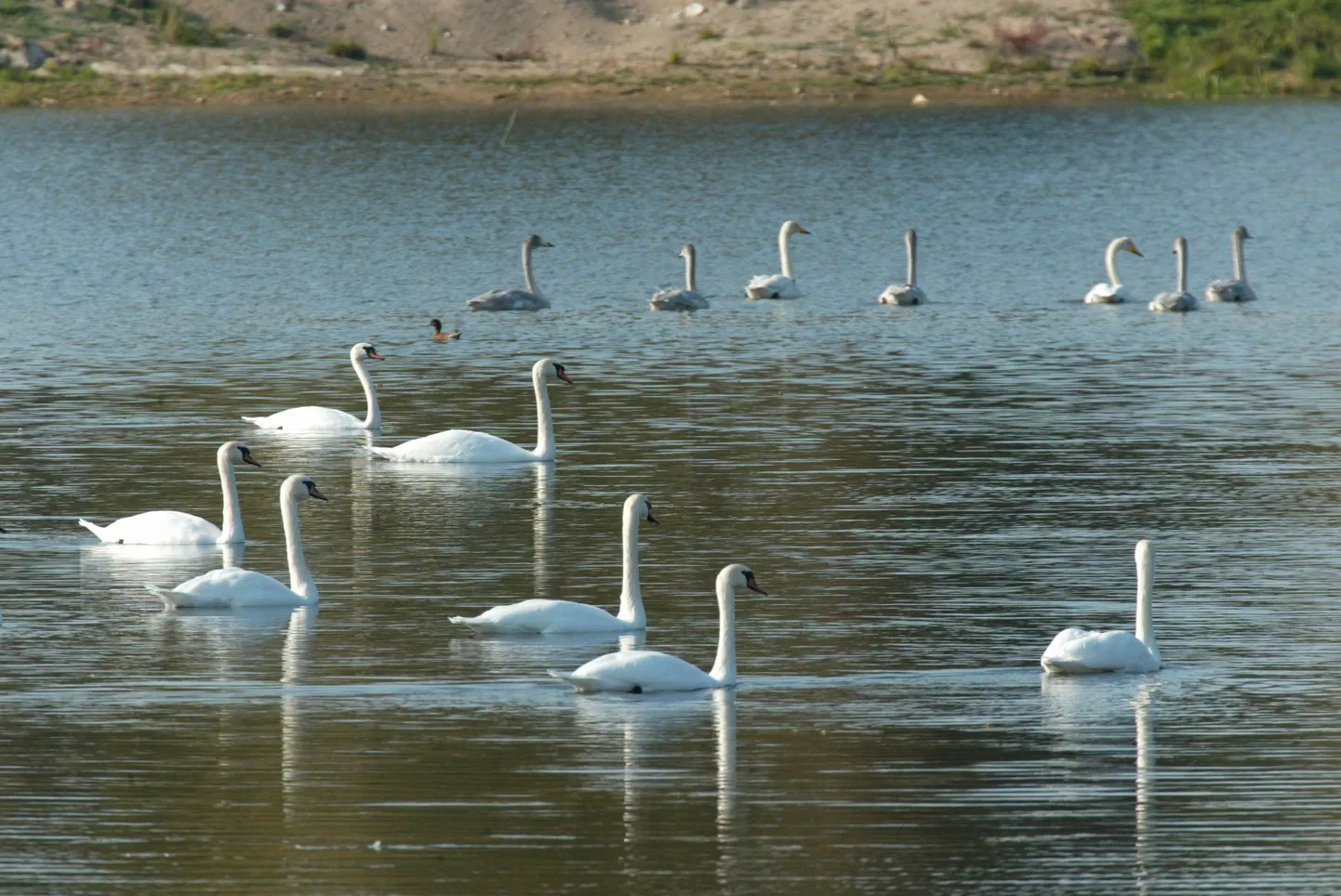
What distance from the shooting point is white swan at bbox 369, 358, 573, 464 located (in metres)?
22.5

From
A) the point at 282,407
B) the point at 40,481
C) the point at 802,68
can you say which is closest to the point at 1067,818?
the point at 40,481

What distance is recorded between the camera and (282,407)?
26703mm

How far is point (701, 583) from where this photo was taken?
667 inches

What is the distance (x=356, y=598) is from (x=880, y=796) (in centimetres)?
565

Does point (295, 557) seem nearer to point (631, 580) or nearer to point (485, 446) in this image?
point (631, 580)

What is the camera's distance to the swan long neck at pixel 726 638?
1360 cm

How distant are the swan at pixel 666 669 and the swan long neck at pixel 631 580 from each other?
4.59 feet

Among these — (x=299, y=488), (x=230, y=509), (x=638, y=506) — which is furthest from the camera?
(x=230, y=509)

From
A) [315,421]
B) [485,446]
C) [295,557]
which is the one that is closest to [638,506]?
[295,557]

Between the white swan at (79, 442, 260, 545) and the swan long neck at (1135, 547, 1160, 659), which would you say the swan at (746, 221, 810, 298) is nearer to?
the white swan at (79, 442, 260, 545)

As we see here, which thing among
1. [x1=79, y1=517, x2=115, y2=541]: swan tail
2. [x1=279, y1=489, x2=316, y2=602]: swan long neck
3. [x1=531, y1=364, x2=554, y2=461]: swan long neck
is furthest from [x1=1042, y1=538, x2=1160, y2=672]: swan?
[x1=531, y1=364, x2=554, y2=461]: swan long neck

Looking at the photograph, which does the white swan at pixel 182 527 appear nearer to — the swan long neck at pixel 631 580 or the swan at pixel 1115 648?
the swan long neck at pixel 631 580

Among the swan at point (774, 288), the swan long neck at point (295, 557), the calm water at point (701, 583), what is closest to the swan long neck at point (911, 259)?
the calm water at point (701, 583)

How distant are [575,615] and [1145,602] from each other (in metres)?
3.32
